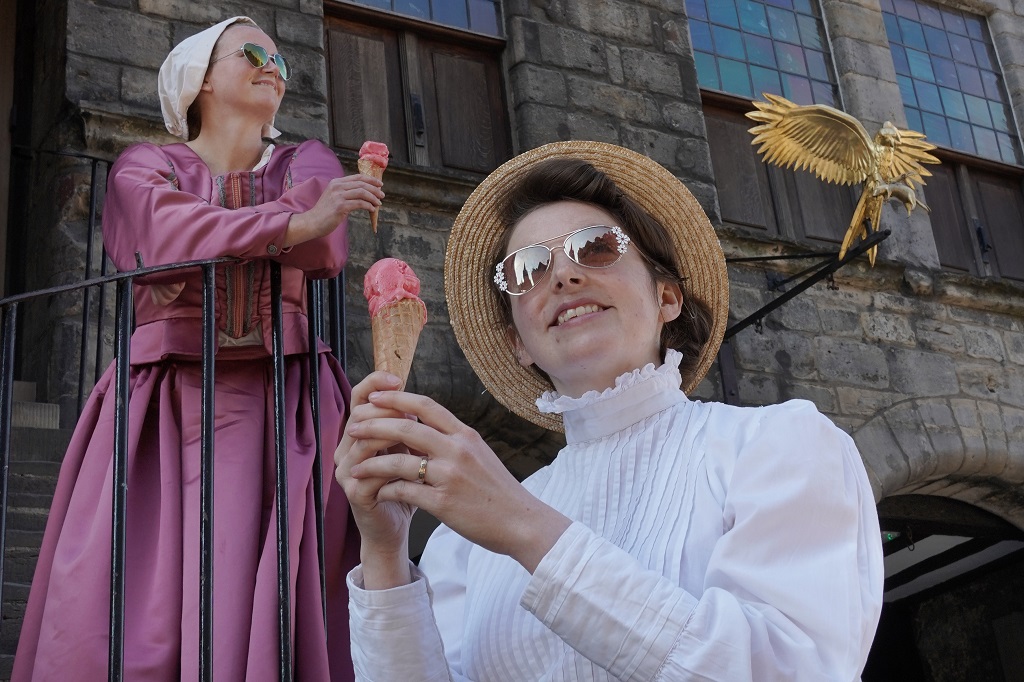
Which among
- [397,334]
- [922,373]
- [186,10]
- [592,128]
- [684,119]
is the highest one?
[186,10]

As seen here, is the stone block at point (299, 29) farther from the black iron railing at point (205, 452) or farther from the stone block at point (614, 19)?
the black iron railing at point (205, 452)

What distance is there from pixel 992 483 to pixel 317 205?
17.8ft

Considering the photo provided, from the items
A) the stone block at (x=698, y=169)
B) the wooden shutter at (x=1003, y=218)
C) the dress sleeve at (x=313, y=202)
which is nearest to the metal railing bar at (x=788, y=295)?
the stone block at (x=698, y=169)

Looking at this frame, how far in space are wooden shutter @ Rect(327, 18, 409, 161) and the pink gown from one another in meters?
2.90

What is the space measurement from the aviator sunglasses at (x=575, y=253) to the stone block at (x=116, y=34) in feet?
12.4

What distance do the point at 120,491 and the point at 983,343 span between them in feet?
19.9

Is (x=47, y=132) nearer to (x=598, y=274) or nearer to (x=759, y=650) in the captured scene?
(x=598, y=274)

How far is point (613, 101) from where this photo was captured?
682 cm

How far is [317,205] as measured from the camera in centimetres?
303

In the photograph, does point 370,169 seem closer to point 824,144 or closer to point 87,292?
point 87,292

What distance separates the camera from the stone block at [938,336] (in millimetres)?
7176

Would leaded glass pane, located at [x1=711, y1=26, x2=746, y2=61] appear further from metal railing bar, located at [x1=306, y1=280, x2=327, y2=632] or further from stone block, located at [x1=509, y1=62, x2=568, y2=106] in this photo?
metal railing bar, located at [x1=306, y1=280, x2=327, y2=632]

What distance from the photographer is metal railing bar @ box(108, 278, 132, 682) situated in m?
2.34

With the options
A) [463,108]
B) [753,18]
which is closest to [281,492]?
[463,108]
